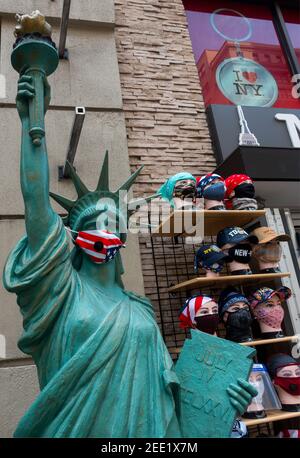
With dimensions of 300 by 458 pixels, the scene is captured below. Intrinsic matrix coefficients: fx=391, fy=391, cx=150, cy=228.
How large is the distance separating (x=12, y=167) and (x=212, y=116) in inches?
85.9

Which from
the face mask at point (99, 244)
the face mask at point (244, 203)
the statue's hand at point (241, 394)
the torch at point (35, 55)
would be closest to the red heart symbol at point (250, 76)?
the face mask at point (244, 203)

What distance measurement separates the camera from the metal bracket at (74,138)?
278 centimetres

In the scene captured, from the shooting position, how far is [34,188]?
64.9 inches

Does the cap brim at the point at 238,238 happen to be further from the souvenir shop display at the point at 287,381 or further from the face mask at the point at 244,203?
the souvenir shop display at the point at 287,381

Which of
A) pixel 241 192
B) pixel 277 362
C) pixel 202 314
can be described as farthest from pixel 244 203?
pixel 277 362

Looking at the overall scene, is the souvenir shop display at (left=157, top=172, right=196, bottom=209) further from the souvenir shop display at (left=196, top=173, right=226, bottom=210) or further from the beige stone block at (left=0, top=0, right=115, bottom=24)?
the beige stone block at (left=0, top=0, right=115, bottom=24)

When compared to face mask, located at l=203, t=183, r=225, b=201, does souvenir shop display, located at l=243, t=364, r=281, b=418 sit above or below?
below

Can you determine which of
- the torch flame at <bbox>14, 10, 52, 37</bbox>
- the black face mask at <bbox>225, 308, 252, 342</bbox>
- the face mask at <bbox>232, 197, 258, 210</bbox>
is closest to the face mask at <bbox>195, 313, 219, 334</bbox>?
the black face mask at <bbox>225, 308, 252, 342</bbox>

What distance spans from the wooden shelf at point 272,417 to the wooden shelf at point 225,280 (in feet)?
3.16

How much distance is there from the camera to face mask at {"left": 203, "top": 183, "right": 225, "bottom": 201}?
3.10 metres

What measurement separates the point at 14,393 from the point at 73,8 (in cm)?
380

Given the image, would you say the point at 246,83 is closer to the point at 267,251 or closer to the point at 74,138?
the point at 267,251

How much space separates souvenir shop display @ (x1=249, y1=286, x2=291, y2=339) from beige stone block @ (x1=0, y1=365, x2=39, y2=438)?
1730 mm

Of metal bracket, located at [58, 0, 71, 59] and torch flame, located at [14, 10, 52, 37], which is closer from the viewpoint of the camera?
torch flame, located at [14, 10, 52, 37]
